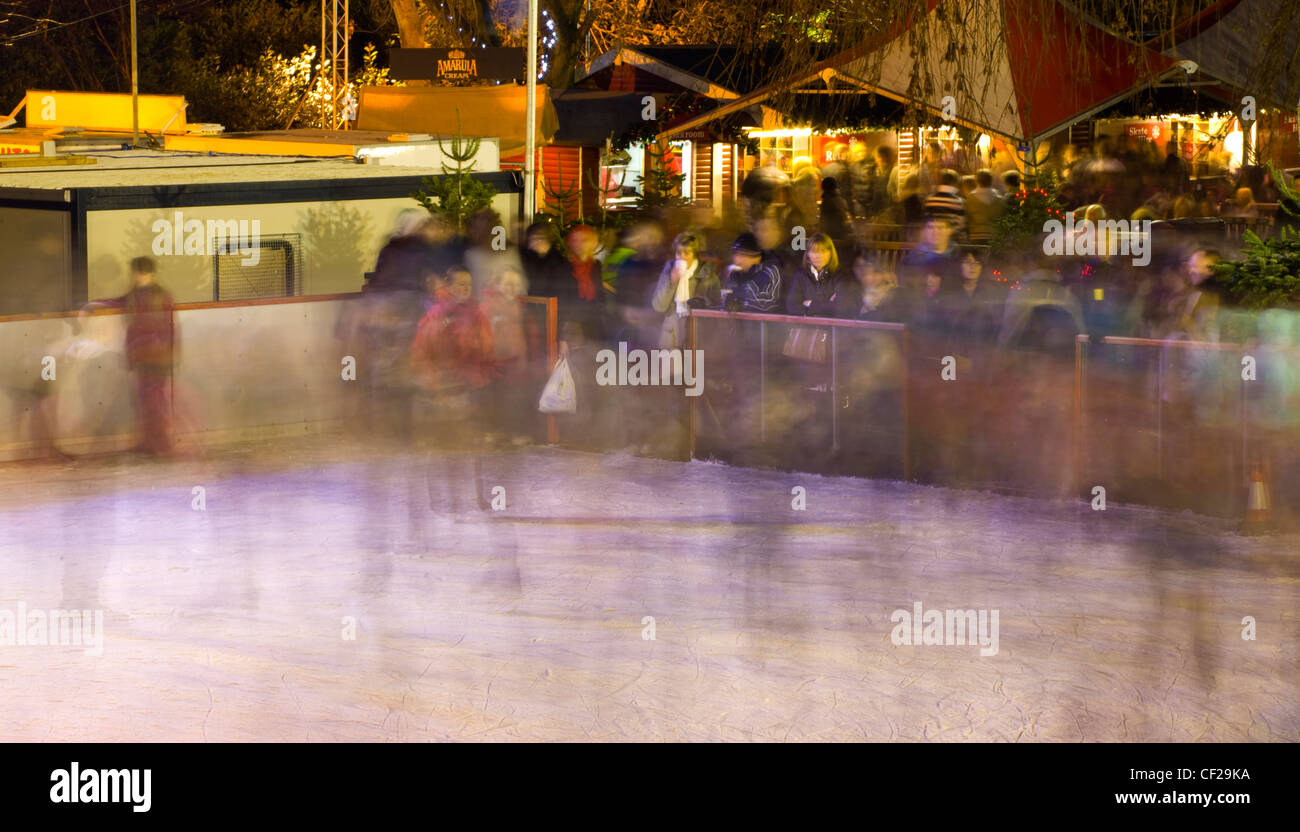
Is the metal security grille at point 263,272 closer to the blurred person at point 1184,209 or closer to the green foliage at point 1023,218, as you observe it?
the green foliage at point 1023,218

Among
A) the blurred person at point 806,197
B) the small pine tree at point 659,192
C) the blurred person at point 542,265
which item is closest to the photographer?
the blurred person at point 542,265

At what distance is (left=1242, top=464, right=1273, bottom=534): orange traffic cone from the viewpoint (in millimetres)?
10094

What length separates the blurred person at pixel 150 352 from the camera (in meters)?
13.0

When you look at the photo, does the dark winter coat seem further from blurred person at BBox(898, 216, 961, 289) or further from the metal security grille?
the metal security grille

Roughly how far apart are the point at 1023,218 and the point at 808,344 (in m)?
5.24

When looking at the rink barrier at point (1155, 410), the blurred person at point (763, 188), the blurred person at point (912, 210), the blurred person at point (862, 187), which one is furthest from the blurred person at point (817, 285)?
the blurred person at point (862, 187)

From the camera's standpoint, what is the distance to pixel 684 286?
504 inches

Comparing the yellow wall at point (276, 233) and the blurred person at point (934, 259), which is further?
the yellow wall at point (276, 233)

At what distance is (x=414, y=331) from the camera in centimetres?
1055

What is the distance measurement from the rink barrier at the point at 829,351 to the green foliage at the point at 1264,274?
81.5 inches

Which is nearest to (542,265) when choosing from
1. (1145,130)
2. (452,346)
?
(452,346)

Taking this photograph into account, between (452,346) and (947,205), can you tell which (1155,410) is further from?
(947,205)

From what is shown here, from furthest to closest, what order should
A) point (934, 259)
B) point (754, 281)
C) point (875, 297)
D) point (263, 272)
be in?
1. point (263, 272)
2. point (754, 281)
3. point (934, 259)
4. point (875, 297)

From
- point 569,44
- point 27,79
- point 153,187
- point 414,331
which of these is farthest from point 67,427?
point 27,79
